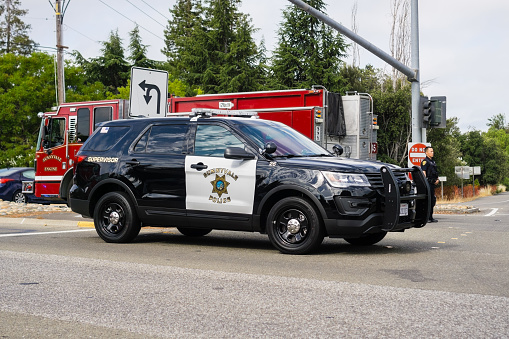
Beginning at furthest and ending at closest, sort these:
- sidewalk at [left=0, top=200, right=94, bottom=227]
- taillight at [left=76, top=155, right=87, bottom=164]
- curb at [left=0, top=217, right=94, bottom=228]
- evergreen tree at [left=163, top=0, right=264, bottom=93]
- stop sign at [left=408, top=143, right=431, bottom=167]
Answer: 1. evergreen tree at [left=163, top=0, right=264, bottom=93]
2. stop sign at [left=408, top=143, right=431, bottom=167]
3. sidewalk at [left=0, top=200, right=94, bottom=227]
4. curb at [left=0, top=217, right=94, bottom=228]
5. taillight at [left=76, top=155, right=87, bottom=164]

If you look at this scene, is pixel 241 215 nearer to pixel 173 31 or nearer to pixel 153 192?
pixel 153 192

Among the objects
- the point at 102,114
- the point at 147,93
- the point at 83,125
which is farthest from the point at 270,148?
the point at 83,125

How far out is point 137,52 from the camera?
197 ft

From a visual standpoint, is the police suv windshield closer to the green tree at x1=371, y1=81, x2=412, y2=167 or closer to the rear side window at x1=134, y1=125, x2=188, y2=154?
the rear side window at x1=134, y1=125, x2=188, y2=154

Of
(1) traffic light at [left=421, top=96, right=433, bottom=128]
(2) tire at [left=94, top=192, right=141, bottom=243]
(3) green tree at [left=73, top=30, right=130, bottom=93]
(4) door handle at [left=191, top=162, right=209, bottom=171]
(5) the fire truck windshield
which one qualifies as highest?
(3) green tree at [left=73, top=30, right=130, bottom=93]

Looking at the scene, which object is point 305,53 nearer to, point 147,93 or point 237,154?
point 147,93

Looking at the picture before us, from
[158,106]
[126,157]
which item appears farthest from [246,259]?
[158,106]

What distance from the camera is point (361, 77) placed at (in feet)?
183

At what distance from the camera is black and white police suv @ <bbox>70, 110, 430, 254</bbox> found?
873 cm

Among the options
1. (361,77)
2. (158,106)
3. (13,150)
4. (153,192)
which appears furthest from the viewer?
(361,77)

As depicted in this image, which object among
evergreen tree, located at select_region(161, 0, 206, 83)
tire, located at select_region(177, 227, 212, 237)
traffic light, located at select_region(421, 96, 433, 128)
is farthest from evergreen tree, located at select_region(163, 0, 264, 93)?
tire, located at select_region(177, 227, 212, 237)

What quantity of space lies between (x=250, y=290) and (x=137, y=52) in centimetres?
5570

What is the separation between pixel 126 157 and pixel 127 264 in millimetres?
2594

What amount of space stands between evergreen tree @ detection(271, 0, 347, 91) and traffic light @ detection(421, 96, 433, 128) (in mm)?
25972
